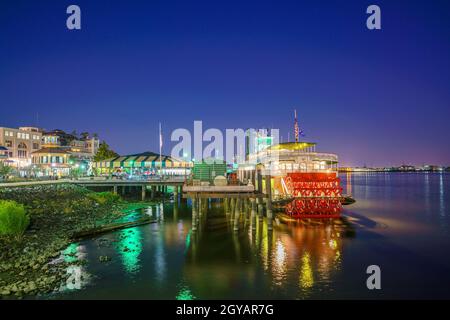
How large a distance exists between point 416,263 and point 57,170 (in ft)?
272

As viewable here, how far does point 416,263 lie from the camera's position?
2091 centimetres

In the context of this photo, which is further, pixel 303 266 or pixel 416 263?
pixel 416 263

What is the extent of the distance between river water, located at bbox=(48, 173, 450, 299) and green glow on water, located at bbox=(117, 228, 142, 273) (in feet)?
0.19

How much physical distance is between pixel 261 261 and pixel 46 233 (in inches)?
610

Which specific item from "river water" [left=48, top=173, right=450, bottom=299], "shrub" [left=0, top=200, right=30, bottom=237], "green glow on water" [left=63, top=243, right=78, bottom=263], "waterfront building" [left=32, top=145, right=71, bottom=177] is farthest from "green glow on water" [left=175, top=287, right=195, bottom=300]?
"waterfront building" [left=32, top=145, right=71, bottom=177]

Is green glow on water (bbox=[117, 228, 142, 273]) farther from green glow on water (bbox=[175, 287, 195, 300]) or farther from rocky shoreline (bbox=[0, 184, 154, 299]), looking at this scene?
green glow on water (bbox=[175, 287, 195, 300])

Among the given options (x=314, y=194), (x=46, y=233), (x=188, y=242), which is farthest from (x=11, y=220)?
(x=314, y=194)

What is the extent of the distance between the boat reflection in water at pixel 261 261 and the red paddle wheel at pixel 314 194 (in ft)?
18.2

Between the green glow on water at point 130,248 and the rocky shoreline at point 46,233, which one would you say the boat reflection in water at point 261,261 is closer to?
the green glow on water at point 130,248
